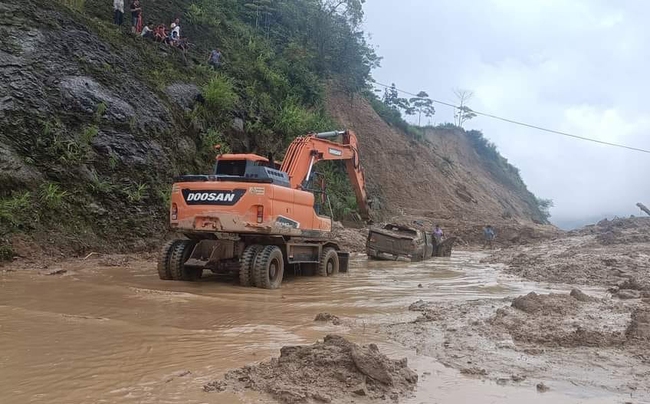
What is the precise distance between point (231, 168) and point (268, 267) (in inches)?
90.9

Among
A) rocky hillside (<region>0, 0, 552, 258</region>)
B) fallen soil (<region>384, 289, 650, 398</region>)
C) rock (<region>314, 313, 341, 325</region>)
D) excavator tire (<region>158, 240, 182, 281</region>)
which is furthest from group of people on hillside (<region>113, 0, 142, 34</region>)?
→ fallen soil (<region>384, 289, 650, 398</region>)

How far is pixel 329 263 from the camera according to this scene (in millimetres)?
12398

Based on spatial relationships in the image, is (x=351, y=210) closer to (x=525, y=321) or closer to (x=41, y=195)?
(x=41, y=195)

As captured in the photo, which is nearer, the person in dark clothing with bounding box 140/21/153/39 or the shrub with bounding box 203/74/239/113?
the shrub with bounding box 203/74/239/113

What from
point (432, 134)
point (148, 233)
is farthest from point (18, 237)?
point (432, 134)

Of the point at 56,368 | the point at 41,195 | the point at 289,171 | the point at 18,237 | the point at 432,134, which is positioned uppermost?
the point at 432,134

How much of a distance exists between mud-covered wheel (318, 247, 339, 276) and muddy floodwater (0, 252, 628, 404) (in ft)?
4.11

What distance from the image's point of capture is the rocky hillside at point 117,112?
460 inches

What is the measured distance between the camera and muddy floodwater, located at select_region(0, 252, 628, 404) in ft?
11.9

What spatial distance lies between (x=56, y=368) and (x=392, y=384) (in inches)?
99.8

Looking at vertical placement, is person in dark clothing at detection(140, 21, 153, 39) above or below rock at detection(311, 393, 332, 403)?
above

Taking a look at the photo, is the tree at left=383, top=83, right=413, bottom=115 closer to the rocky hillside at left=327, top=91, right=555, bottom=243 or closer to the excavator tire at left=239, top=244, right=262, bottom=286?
the rocky hillside at left=327, top=91, right=555, bottom=243

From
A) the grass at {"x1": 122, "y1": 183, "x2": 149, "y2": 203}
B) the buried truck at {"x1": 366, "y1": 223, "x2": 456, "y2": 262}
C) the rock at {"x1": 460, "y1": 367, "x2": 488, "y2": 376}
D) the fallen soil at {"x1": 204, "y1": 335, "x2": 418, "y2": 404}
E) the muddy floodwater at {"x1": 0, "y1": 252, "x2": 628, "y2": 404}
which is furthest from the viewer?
the buried truck at {"x1": 366, "y1": 223, "x2": 456, "y2": 262}

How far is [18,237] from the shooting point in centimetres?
1051
